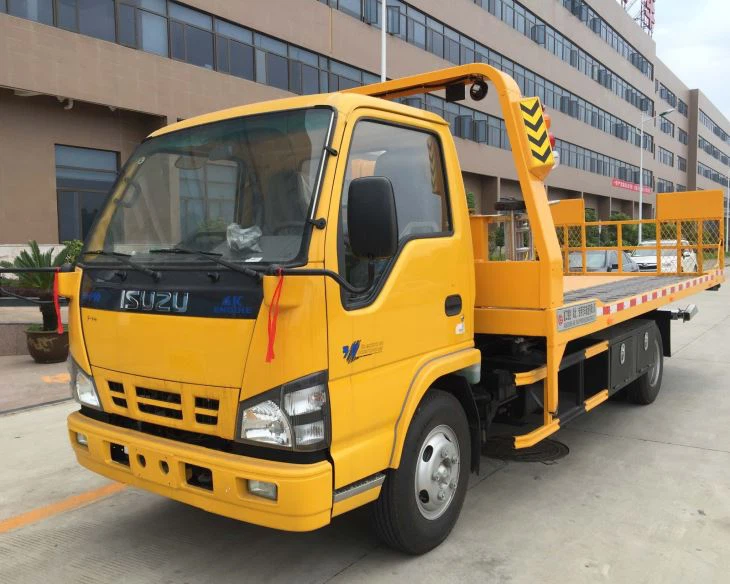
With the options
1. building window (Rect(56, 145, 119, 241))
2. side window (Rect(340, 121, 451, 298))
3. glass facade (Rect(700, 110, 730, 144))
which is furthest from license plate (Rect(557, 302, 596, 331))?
glass facade (Rect(700, 110, 730, 144))

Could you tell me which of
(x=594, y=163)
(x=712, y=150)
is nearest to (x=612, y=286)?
(x=594, y=163)

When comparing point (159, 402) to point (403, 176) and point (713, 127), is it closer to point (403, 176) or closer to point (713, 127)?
point (403, 176)

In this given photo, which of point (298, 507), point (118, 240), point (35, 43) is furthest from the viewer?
point (35, 43)

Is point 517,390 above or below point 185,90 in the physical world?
below

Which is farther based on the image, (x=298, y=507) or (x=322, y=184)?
(x=322, y=184)

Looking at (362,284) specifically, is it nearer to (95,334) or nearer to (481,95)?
(95,334)

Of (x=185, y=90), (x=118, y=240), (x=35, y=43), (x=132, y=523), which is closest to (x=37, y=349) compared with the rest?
(x=132, y=523)

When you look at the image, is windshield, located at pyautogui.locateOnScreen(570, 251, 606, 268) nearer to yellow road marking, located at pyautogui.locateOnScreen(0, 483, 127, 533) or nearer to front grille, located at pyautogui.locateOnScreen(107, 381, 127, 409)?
yellow road marking, located at pyautogui.locateOnScreen(0, 483, 127, 533)

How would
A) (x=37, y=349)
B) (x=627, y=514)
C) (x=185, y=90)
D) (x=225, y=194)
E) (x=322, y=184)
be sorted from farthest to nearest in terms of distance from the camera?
(x=185, y=90), (x=37, y=349), (x=627, y=514), (x=225, y=194), (x=322, y=184)

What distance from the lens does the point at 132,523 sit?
12.8 feet

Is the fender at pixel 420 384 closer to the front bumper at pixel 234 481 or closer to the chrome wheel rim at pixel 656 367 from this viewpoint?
the front bumper at pixel 234 481

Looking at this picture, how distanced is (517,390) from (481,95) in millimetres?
1979

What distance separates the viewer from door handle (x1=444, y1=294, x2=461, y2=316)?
3465 mm

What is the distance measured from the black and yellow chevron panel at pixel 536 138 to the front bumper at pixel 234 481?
7.26 ft
